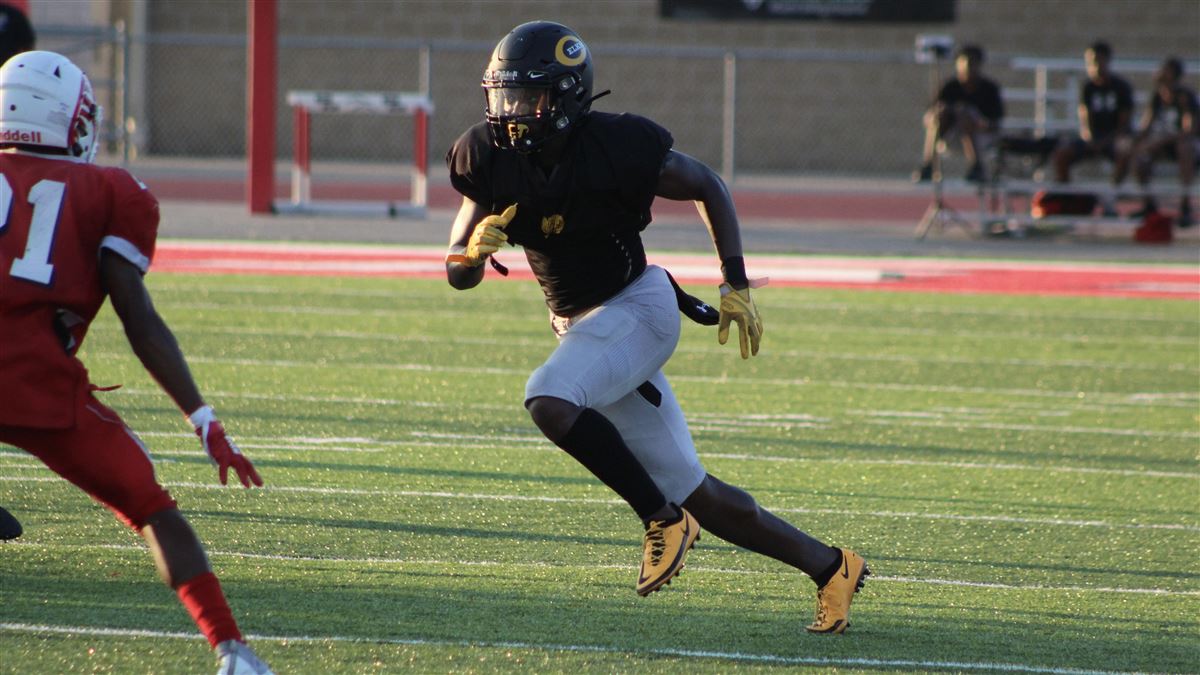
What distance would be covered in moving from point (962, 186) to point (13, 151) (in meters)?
12.7

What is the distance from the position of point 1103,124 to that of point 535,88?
12.3 m

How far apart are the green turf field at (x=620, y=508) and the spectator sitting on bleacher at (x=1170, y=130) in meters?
5.25

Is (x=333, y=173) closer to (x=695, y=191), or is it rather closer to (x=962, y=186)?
(x=962, y=186)

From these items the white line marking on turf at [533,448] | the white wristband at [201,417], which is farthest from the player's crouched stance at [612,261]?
the white line marking on turf at [533,448]

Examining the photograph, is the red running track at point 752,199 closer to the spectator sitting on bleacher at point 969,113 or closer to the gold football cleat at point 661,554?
the spectator sitting on bleacher at point 969,113

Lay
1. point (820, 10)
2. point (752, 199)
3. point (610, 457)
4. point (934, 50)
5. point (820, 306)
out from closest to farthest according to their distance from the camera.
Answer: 1. point (610, 457)
2. point (820, 306)
3. point (934, 50)
4. point (752, 199)
5. point (820, 10)

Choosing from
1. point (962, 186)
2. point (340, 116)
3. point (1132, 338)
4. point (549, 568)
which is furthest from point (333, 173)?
point (549, 568)

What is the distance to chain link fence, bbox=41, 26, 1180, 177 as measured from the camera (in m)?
23.6

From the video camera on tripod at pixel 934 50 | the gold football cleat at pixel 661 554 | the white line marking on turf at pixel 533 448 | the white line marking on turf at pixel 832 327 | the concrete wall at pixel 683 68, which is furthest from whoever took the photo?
the concrete wall at pixel 683 68

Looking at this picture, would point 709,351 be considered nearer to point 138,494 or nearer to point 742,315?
point 742,315

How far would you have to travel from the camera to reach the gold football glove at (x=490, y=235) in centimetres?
441

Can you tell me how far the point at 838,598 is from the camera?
14.8ft

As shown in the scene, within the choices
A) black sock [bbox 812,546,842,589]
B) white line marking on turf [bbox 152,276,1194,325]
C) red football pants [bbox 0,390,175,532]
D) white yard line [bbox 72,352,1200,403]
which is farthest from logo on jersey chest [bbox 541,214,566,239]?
white line marking on turf [bbox 152,276,1194,325]

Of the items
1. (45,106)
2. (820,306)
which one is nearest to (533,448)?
(45,106)
